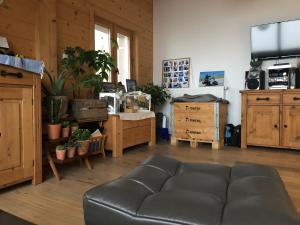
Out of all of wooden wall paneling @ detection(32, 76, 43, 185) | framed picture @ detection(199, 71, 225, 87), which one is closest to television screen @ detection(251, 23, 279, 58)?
framed picture @ detection(199, 71, 225, 87)

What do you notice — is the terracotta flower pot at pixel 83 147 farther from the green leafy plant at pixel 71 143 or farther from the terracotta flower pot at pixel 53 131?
the terracotta flower pot at pixel 53 131

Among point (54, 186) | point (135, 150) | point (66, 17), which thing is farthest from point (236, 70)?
point (54, 186)

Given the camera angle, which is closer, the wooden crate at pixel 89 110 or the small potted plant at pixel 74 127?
the small potted plant at pixel 74 127

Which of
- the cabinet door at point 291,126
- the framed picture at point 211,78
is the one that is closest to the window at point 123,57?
the framed picture at point 211,78

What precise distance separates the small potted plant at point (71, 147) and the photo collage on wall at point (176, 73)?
8.83 ft

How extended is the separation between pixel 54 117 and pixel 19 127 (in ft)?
1.46

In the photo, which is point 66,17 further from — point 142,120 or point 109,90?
point 142,120

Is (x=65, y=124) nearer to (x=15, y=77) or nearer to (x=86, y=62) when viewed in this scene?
(x=15, y=77)

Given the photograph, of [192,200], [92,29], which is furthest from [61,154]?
[92,29]

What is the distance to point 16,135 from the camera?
1.98 metres

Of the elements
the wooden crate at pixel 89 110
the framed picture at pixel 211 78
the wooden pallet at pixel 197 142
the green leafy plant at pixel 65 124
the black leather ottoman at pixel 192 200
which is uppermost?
the framed picture at pixel 211 78

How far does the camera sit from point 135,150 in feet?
11.8

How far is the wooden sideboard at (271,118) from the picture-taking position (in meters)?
3.37

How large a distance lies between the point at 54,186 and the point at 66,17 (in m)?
2.11
